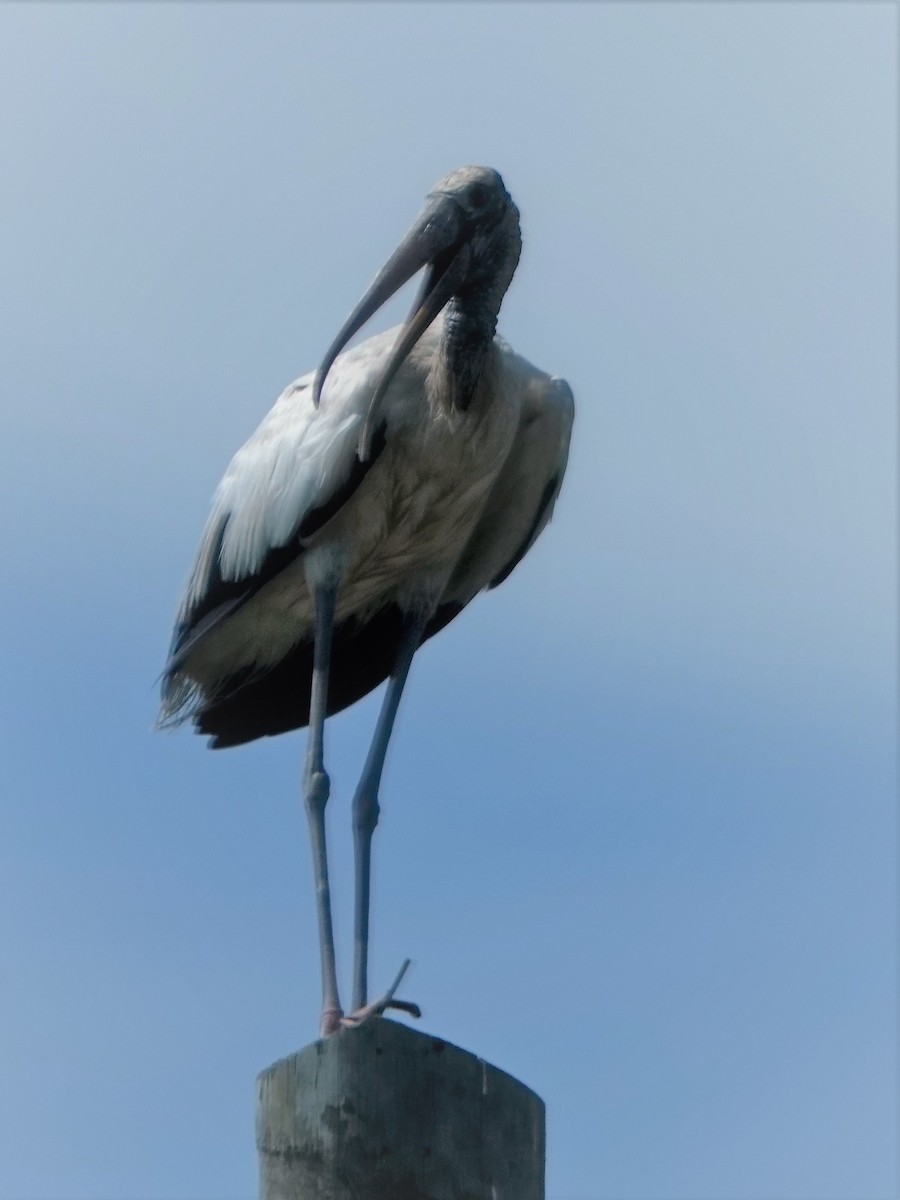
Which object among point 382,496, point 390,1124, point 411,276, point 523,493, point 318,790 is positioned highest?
point 411,276

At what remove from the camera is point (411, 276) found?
8117 mm

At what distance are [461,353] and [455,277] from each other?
275mm

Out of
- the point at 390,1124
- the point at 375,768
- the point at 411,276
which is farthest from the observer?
the point at 375,768

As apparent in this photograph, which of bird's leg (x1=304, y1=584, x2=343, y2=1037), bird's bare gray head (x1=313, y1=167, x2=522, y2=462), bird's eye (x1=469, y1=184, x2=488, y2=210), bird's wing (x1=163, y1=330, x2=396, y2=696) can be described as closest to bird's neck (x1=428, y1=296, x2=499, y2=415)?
bird's bare gray head (x1=313, y1=167, x2=522, y2=462)

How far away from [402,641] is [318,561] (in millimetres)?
568

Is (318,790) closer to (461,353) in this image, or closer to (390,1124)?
(461,353)

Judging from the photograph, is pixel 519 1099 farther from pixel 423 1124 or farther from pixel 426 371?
pixel 426 371

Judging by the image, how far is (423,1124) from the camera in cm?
602

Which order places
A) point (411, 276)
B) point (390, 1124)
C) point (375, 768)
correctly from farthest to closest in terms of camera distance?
point (375, 768)
point (411, 276)
point (390, 1124)

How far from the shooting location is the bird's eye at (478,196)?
823cm

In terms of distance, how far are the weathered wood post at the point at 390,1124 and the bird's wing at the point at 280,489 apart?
8.41 feet

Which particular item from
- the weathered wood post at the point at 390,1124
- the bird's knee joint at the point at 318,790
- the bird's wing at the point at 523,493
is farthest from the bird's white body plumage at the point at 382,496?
the weathered wood post at the point at 390,1124

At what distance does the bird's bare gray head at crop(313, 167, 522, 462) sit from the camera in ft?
26.6

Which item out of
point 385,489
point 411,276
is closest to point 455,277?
point 411,276
